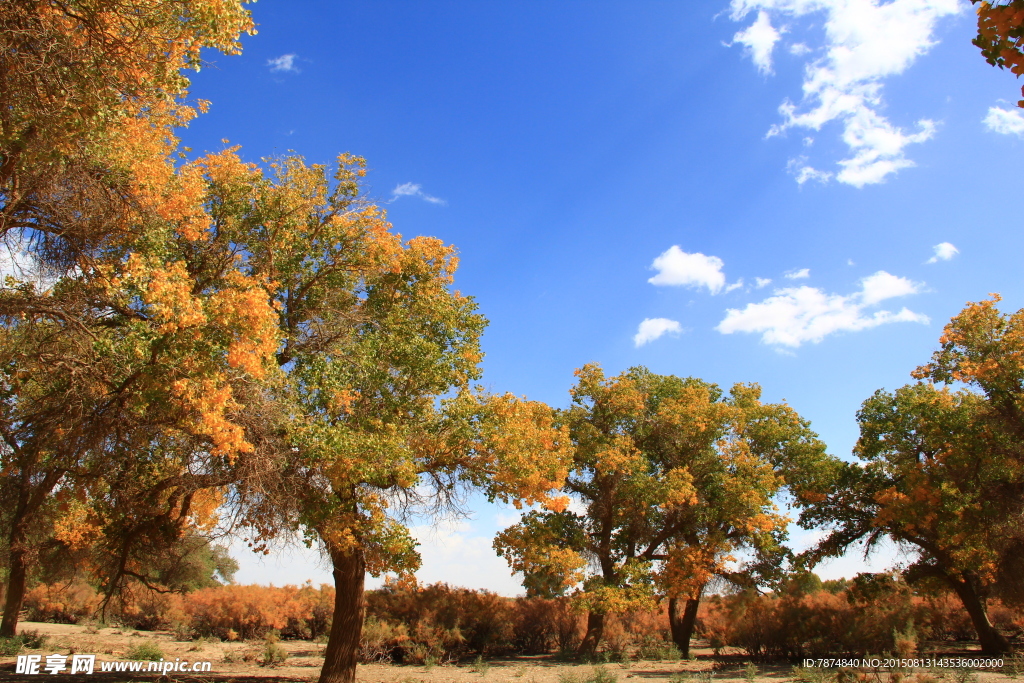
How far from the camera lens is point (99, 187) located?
26.2ft

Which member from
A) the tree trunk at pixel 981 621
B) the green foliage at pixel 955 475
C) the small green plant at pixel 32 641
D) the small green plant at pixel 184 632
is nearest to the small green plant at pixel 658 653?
the green foliage at pixel 955 475

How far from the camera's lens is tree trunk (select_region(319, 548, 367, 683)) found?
11.8 m

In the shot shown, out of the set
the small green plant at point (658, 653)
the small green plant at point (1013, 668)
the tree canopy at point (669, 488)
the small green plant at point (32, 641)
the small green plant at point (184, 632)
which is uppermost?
the tree canopy at point (669, 488)

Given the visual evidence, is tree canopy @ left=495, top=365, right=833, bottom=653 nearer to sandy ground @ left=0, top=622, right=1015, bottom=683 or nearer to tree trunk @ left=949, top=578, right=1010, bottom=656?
sandy ground @ left=0, top=622, right=1015, bottom=683

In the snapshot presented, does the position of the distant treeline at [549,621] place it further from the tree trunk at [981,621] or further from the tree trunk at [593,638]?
the tree trunk at [981,621]

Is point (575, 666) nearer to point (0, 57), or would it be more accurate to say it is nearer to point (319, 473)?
point (319, 473)

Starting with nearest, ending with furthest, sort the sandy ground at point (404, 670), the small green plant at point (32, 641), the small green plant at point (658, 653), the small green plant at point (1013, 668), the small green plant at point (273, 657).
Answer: the sandy ground at point (404, 670), the small green plant at point (1013, 668), the small green plant at point (32, 641), the small green plant at point (273, 657), the small green plant at point (658, 653)

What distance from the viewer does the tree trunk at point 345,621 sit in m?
11.8

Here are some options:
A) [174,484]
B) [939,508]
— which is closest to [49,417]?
[174,484]

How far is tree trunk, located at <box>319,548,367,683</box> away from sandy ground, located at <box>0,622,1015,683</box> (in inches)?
55.3

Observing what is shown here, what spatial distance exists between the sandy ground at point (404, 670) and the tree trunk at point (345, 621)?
4.61 ft

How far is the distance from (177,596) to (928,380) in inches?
1225

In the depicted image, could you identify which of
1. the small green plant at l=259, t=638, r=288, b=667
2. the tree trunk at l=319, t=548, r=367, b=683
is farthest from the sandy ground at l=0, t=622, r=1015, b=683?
the tree trunk at l=319, t=548, r=367, b=683

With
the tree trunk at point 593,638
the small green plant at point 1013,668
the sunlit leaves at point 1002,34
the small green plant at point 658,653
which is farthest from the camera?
the tree trunk at point 593,638
